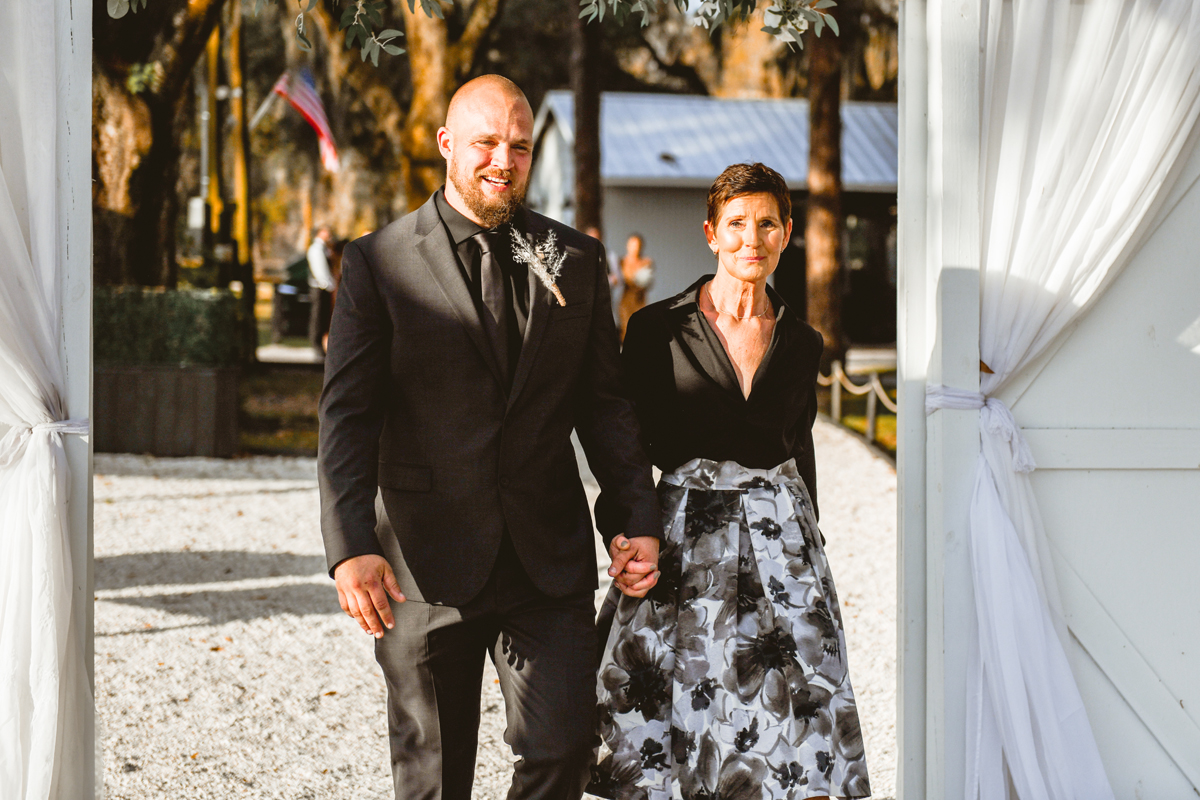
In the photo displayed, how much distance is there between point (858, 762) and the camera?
3.47m

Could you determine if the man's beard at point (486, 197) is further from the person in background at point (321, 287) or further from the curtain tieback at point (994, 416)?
the person in background at point (321, 287)

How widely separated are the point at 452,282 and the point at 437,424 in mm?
400

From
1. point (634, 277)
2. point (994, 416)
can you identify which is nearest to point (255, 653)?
point (994, 416)

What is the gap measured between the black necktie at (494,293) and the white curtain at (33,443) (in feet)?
4.22

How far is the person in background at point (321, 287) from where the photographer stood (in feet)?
51.2

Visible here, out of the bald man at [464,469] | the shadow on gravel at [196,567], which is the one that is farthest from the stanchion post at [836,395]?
the bald man at [464,469]

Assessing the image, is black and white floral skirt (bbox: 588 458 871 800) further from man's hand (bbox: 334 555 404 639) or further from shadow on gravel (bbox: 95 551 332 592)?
shadow on gravel (bbox: 95 551 332 592)

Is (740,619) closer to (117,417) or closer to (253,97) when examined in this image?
(117,417)

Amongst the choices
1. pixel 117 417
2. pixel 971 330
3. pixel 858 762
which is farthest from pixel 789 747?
pixel 117 417

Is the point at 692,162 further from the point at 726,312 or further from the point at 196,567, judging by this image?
the point at 726,312

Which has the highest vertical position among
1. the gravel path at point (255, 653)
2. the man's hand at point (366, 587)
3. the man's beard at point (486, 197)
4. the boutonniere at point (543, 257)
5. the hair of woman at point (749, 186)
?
the hair of woman at point (749, 186)

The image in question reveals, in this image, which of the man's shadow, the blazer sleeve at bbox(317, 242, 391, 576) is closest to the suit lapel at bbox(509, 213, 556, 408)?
the blazer sleeve at bbox(317, 242, 391, 576)

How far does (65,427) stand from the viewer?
133 inches

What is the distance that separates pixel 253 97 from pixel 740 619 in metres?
34.4
